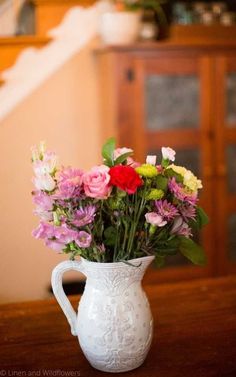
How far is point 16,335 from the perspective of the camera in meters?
1.36

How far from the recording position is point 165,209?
110cm

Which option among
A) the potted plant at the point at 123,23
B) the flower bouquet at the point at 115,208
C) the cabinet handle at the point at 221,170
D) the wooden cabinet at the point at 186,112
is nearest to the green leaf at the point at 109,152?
the flower bouquet at the point at 115,208

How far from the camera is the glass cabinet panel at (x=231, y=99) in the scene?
291cm

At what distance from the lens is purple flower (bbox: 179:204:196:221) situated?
1.13 metres

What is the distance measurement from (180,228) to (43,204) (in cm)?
30

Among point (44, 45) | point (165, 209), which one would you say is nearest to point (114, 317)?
point (165, 209)

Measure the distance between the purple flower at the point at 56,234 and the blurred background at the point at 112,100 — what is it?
174 cm

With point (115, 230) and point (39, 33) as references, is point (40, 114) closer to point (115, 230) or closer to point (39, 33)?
point (39, 33)

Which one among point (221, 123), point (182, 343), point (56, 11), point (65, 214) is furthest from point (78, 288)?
point (65, 214)

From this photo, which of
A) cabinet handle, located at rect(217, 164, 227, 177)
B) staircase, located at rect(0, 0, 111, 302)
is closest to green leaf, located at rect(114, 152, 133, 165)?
cabinet handle, located at rect(217, 164, 227, 177)

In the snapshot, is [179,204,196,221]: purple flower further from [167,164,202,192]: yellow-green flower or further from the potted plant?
the potted plant

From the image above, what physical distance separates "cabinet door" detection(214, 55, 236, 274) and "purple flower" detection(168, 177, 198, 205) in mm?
Answer: 1868

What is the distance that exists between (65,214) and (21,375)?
1.23 ft

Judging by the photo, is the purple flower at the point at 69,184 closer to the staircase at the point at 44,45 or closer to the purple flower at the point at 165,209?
the purple flower at the point at 165,209
